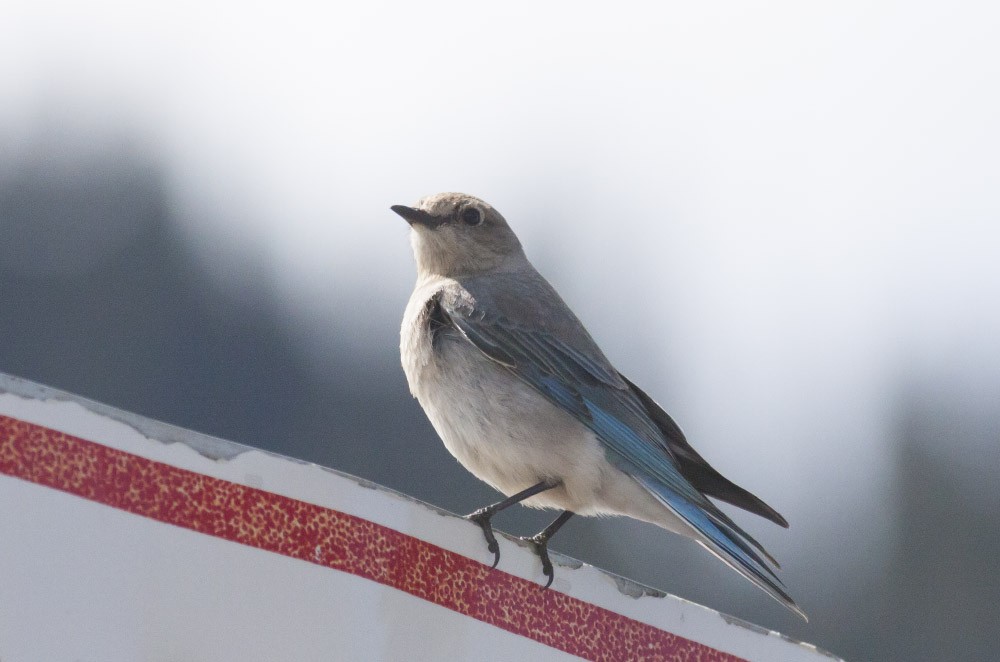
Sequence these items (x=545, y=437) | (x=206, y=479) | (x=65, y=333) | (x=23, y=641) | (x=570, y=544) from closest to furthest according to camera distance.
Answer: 1. (x=23, y=641)
2. (x=206, y=479)
3. (x=545, y=437)
4. (x=570, y=544)
5. (x=65, y=333)

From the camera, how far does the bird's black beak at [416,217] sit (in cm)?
588

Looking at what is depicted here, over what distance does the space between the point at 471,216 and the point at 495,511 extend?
1.96 meters

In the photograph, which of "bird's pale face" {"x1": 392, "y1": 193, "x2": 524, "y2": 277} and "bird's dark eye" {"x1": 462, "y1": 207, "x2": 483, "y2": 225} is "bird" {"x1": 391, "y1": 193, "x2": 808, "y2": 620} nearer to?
"bird's pale face" {"x1": 392, "y1": 193, "x2": 524, "y2": 277}

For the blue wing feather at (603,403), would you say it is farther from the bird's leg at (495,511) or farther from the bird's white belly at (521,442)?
the bird's leg at (495,511)

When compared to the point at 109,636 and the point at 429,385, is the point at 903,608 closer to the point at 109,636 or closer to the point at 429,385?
the point at 429,385

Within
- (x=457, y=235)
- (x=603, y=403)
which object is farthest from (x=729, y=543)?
(x=457, y=235)

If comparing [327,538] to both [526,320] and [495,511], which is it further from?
[526,320]

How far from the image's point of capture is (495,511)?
425 centimetres

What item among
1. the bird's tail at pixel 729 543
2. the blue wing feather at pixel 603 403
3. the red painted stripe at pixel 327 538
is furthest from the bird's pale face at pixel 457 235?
the red painted stripe at pixel 327 538

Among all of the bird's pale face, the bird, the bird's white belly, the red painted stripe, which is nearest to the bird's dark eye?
the bird's pale face

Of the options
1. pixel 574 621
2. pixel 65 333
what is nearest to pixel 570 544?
pixel 65 333

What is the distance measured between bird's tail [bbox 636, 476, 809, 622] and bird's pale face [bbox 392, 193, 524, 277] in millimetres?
1584

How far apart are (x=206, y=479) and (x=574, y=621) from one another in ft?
2.93

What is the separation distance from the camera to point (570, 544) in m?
19.0
